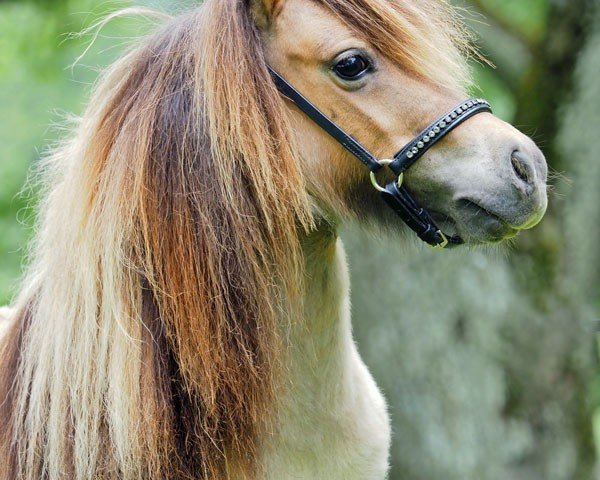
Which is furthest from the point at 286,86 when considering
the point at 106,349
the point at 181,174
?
the point at 106,349

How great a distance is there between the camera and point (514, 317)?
16.2 ft

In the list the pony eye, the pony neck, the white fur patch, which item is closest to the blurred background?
the white fur patch

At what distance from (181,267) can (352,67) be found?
0.72 metres

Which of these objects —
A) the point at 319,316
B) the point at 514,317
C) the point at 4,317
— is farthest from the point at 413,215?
the point at 514,317

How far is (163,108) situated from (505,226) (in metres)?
1.00

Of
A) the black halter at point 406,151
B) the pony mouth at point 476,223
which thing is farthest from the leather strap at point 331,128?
the pony mouth at point 476,223

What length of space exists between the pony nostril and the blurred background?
270 cm

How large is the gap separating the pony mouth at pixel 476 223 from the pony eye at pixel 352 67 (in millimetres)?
446

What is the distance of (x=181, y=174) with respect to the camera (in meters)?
2.22

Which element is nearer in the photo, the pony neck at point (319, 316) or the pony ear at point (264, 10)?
the pony ear at point (264, 10)

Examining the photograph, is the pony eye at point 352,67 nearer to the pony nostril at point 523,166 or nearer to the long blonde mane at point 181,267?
the long blonde mane at point 181,267

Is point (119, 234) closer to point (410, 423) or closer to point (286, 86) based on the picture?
point (286, 86)

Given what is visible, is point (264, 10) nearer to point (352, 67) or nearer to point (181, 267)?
point (352, 67)

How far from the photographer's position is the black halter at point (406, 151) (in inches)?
87.6
